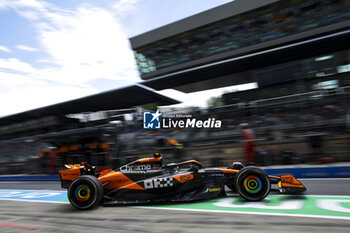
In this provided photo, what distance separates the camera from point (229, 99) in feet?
76.5

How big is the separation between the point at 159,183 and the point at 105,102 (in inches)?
740

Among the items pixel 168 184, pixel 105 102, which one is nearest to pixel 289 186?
pixel 168 184

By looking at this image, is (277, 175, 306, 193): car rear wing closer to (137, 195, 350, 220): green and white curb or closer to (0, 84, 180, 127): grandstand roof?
(137, 195, 350, 220): green and white curb

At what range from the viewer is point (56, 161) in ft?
49.3

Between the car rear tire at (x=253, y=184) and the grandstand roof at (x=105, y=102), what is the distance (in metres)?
15.5

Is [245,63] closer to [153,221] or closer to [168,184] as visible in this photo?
[168,184]

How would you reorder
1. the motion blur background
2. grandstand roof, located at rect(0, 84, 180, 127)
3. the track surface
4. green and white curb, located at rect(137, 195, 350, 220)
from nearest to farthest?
the track surface → green and white curb, located at rect(137, 195, 350, 220) → the motion blur background → grandstand roof, located at rect(0, 84, 180, 127)

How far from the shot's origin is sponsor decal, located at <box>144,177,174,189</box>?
5.32m

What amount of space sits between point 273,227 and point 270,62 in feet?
63.6

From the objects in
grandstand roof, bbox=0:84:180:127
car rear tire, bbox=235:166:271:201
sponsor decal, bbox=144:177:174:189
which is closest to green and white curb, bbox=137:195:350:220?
car rear tire, bbox=235:166:271:201

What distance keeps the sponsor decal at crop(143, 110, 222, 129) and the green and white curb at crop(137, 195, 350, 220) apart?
32.2 ft

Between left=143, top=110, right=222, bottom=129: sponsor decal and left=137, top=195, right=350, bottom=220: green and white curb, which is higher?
left=143, top=110, right=222, bottom=129: sponsor decal

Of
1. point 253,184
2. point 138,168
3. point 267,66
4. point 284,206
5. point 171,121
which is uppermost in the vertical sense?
point 267,66

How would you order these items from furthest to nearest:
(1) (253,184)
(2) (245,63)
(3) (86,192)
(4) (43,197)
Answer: (2) (245,63), (4) (43,197), (3) (86,192), (1) (253,184)
